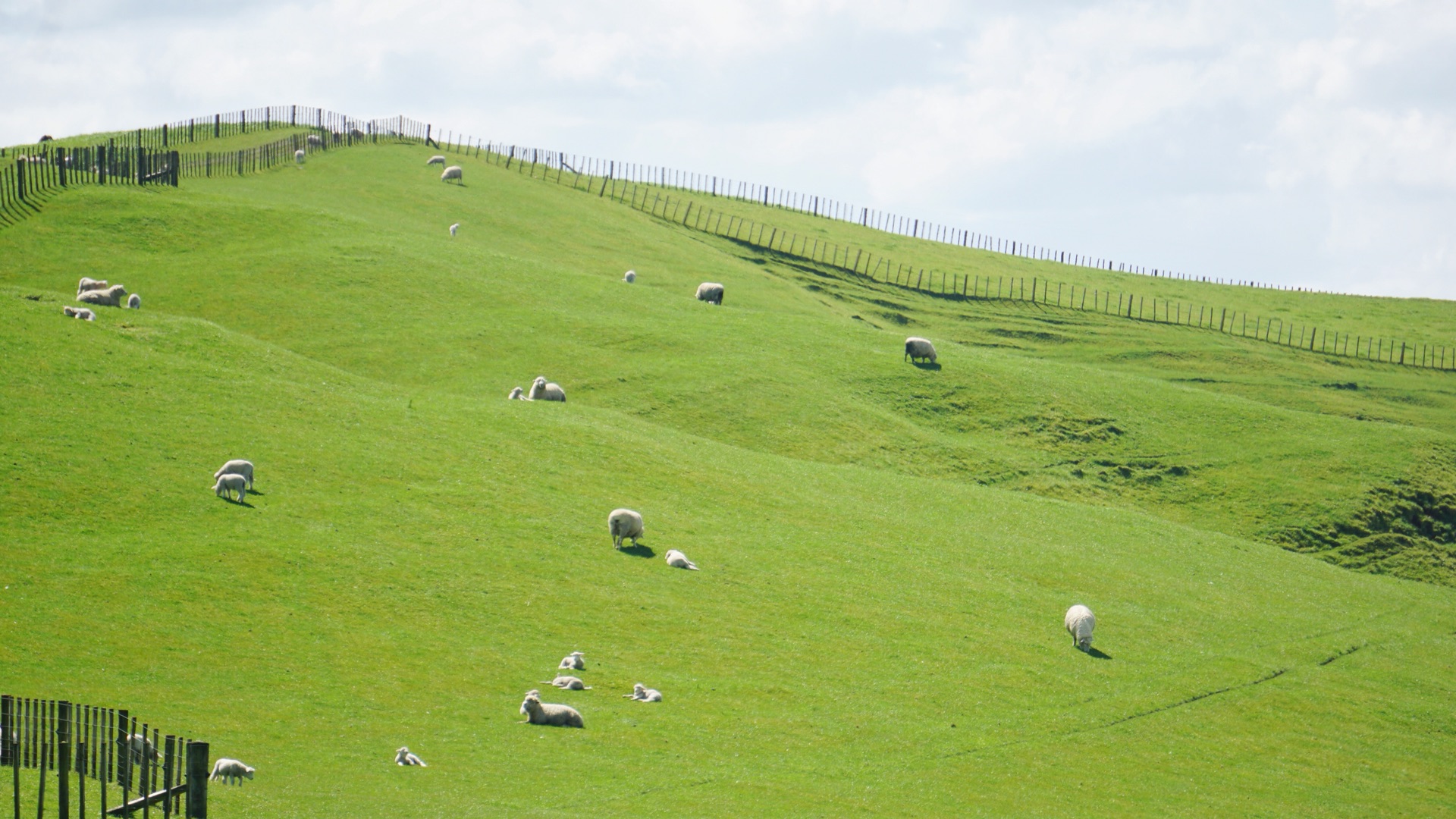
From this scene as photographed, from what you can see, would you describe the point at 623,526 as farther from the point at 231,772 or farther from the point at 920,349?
the point at 920,349

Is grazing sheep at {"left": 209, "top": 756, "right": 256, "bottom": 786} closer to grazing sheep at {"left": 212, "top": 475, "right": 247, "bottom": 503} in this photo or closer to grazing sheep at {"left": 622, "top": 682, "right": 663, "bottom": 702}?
grazing sheep at {"left": 622, "top": 682, "right": 663, "bottom": 702}

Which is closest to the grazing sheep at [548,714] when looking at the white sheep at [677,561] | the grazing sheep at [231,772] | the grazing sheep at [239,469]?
the grazing sheep at [231,772]

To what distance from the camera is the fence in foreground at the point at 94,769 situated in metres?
15.2

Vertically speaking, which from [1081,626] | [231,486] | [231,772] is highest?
[231,486]

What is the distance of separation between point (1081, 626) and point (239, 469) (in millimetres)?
21822

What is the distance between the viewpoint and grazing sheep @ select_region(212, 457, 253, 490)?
3200cm

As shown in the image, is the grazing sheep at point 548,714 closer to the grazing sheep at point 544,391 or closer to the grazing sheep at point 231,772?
the grazing sheep at point 231,772

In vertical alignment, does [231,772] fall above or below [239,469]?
below

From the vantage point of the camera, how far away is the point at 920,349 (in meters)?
64.4

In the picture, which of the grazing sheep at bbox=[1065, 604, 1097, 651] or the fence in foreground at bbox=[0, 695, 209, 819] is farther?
the grazing sheep at bbox=[1065, 604, 1097, 651]

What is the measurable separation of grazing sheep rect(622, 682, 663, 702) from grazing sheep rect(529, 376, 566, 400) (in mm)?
25106

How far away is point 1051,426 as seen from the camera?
60469 millimetres

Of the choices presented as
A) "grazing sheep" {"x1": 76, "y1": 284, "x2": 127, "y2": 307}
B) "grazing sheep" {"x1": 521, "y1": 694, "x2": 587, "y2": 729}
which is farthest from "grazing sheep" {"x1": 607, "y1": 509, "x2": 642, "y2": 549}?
"grazing sheep" {"x1": 76, "y1": 284, "x2": 127, "y2": 307}

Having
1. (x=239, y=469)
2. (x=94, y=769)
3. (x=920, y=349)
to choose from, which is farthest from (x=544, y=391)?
(x=94, y=769)
